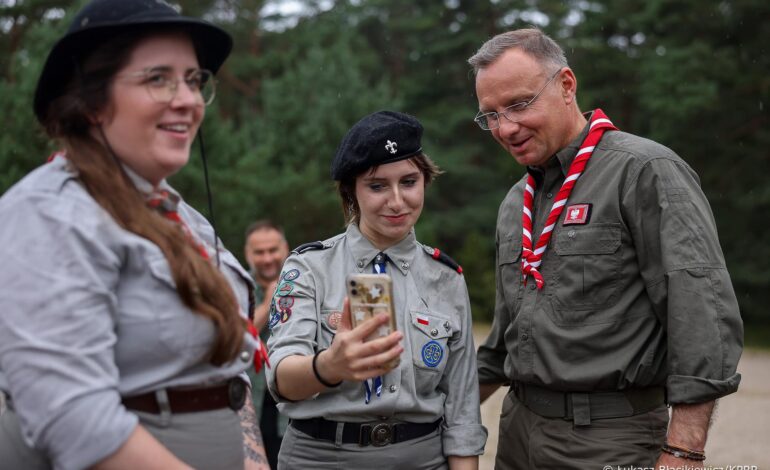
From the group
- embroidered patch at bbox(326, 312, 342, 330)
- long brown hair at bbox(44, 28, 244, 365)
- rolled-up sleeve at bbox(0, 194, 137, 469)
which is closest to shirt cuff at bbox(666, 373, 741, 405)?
embroidered patch at bbox(326, 312, 342, 330)

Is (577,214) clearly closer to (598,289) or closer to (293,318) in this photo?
(598,289)

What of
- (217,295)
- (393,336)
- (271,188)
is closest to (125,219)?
(217,295)

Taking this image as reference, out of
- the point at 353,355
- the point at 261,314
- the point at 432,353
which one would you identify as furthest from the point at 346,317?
the point at 261,314

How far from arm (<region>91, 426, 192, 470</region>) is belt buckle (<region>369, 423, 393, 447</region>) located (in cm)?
140

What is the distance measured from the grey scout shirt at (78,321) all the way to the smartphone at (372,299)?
2.06 ft

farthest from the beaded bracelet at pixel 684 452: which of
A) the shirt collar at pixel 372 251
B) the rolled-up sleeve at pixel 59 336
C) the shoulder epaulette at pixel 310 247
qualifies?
the rolled-up sleeve at pixel 59 336

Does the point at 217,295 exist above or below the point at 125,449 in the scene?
above

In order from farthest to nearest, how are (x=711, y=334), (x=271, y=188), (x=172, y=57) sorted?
(x=271, y=188), (x=711, y=334), (x=172, y=57)

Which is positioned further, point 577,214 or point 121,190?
point 577,214

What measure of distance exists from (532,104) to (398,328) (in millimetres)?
1201

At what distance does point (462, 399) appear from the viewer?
3537 millimetres

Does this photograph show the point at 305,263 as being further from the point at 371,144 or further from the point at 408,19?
the point at 408,19

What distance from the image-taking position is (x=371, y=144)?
3.48 metres

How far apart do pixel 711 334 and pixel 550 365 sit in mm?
675
